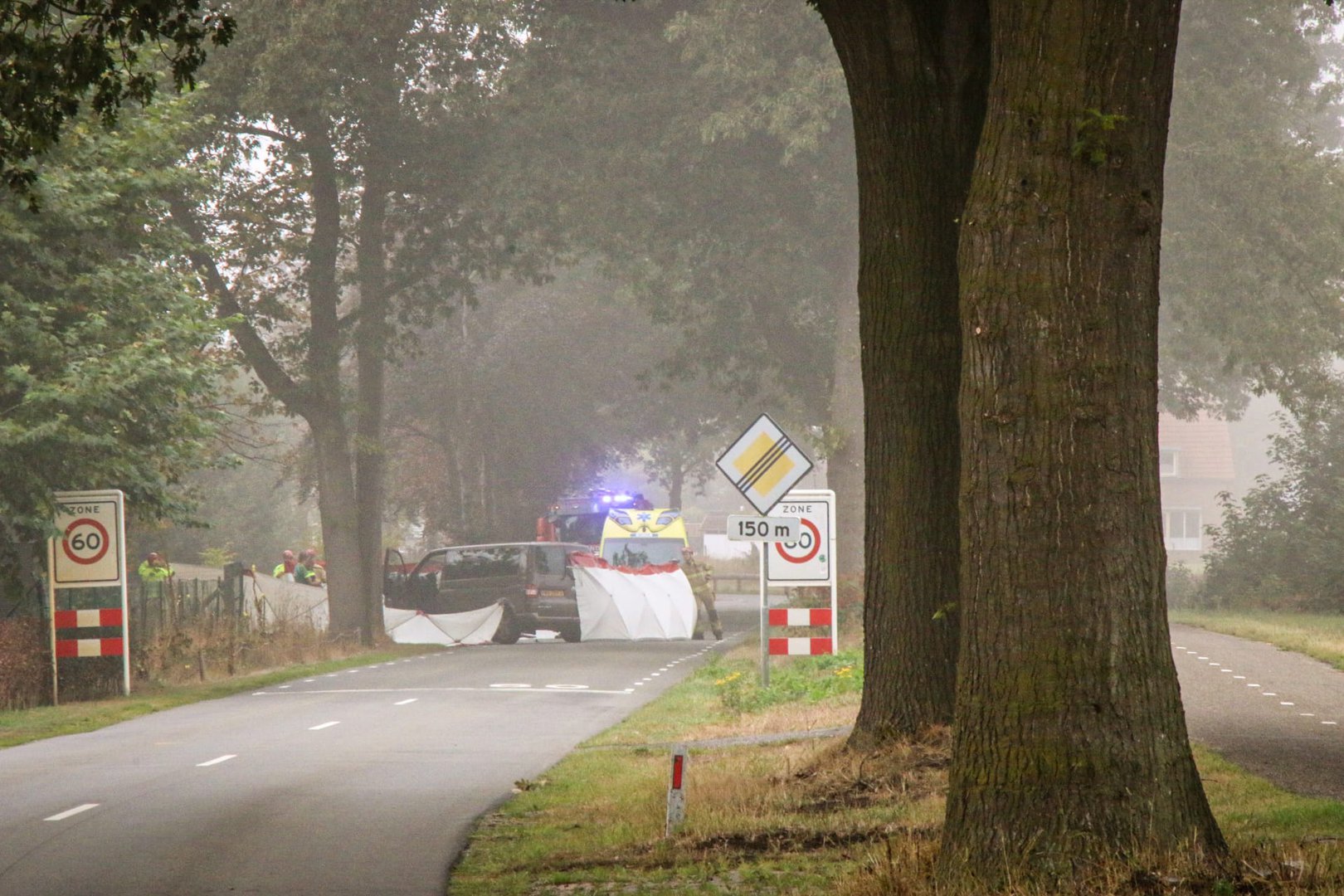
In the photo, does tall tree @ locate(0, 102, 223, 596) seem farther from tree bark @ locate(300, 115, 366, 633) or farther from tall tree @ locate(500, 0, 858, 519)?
tall tree @ locate(500, 0, 858, 519)

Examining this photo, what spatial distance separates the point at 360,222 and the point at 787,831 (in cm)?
2716

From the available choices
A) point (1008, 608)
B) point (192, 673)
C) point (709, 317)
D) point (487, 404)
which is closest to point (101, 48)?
point (1008, 608)

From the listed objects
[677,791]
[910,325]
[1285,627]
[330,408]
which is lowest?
[1285,627]

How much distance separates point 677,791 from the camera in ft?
29.2

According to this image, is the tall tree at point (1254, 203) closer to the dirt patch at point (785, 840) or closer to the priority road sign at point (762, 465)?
the priority road sign at point (762, 465)

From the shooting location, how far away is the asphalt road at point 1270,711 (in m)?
10.6

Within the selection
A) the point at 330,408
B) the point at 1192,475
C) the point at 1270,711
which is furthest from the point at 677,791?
the point at 1192,475

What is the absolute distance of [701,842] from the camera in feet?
28.9

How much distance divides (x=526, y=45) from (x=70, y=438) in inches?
707

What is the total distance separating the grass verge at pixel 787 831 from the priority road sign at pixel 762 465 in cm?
458

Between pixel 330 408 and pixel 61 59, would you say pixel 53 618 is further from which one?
pixel 330 408

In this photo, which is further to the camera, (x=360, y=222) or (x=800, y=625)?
(x=360, y=222)

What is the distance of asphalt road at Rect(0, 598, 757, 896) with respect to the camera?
8.68 m

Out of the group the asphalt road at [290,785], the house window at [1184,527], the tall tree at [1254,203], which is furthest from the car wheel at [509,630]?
the house window at [1184,527]
